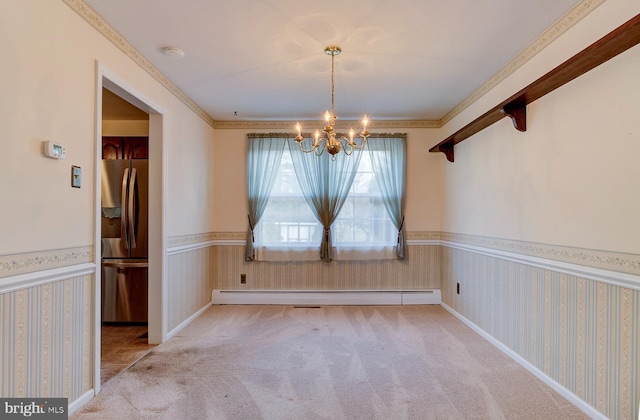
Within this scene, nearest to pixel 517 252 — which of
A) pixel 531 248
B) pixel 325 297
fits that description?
pixel 531 248

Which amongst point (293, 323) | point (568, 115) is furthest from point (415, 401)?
point (568, 115)

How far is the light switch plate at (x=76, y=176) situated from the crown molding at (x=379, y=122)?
3.22 feet

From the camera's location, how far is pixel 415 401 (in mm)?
2213

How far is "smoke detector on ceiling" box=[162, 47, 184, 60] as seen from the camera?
2.71m

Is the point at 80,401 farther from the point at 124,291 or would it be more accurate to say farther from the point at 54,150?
the point at 124,291

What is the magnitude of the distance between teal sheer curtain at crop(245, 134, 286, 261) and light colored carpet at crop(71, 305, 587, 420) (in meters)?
1.42

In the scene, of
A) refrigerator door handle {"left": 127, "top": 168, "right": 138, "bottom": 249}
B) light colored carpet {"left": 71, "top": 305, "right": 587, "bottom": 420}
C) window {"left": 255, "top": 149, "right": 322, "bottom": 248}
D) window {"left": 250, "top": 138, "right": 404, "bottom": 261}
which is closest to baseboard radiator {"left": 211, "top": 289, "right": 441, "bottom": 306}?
window {"left": 250, "top": 138, "right": 404, "bottom": 261}

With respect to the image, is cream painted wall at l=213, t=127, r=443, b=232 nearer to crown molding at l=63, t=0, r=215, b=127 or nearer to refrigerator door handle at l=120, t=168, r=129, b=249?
crown molding at l=63, t=0, r=215, b=127

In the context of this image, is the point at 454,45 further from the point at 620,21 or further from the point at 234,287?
the point at 234,287

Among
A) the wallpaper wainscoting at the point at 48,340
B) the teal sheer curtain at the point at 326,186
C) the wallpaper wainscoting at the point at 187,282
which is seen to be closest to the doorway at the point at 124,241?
the wallpaper wainscoting at the point at 187,282

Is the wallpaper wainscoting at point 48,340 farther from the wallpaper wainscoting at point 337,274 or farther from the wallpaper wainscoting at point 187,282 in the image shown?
the wallpaper wainscoting at point 337,274

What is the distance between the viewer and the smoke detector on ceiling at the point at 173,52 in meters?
2.71

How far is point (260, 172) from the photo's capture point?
15.3 feet

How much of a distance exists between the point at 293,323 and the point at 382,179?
222cm
